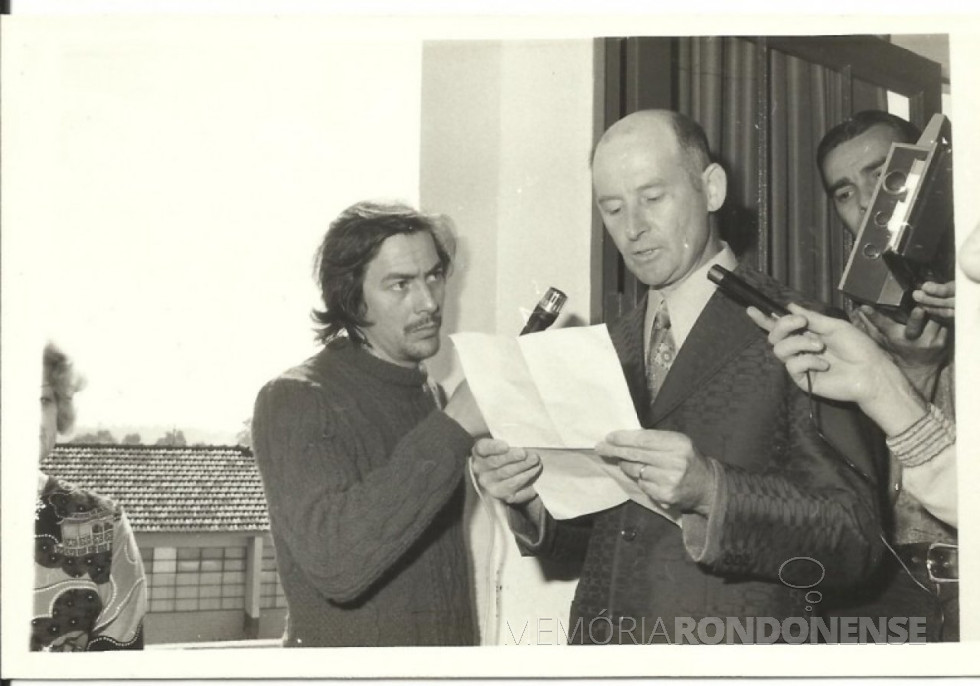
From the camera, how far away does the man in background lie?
1.79 m

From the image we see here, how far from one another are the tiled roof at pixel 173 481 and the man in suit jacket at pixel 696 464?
14.4 inches

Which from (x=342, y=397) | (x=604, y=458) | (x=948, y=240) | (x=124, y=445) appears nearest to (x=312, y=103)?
(x=342, y=397)

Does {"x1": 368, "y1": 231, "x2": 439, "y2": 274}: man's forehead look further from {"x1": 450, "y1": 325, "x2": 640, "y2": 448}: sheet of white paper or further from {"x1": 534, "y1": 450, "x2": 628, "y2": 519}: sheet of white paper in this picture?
{"x1": 534, "y1": 450, "x2": 628, "y2": 519}: sheet of white paper

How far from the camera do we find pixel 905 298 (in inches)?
72.6

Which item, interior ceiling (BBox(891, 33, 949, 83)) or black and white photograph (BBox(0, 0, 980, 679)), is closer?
black and white photograph (BBox(0, 0, 980, 679))

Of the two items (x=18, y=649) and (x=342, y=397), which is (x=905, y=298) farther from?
(x=18, y=649)

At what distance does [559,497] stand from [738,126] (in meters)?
0.65

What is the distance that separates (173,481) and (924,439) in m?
1.16

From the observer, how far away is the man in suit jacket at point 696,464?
5.71 ft

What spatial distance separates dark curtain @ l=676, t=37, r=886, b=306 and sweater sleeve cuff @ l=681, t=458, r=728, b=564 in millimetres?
342

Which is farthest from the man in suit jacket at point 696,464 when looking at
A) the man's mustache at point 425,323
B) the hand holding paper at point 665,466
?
the man's mustache at point 425,323

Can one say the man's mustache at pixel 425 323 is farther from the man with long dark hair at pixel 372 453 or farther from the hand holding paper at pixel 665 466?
the hand holding paper at pixel 665 466

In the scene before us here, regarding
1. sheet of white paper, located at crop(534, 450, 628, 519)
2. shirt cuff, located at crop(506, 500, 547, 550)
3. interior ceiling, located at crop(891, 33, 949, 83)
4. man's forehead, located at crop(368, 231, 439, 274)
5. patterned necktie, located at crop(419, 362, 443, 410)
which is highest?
interior ceiling, located at crop(891, 33, 949, 83)

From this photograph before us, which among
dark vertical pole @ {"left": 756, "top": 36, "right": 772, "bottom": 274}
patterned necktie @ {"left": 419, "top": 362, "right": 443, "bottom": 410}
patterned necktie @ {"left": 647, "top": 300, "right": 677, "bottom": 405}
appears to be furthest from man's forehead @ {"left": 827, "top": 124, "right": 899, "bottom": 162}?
patterned necktie @ {"left": 419, "top": 362, "right": 443, "bottom": 410}
